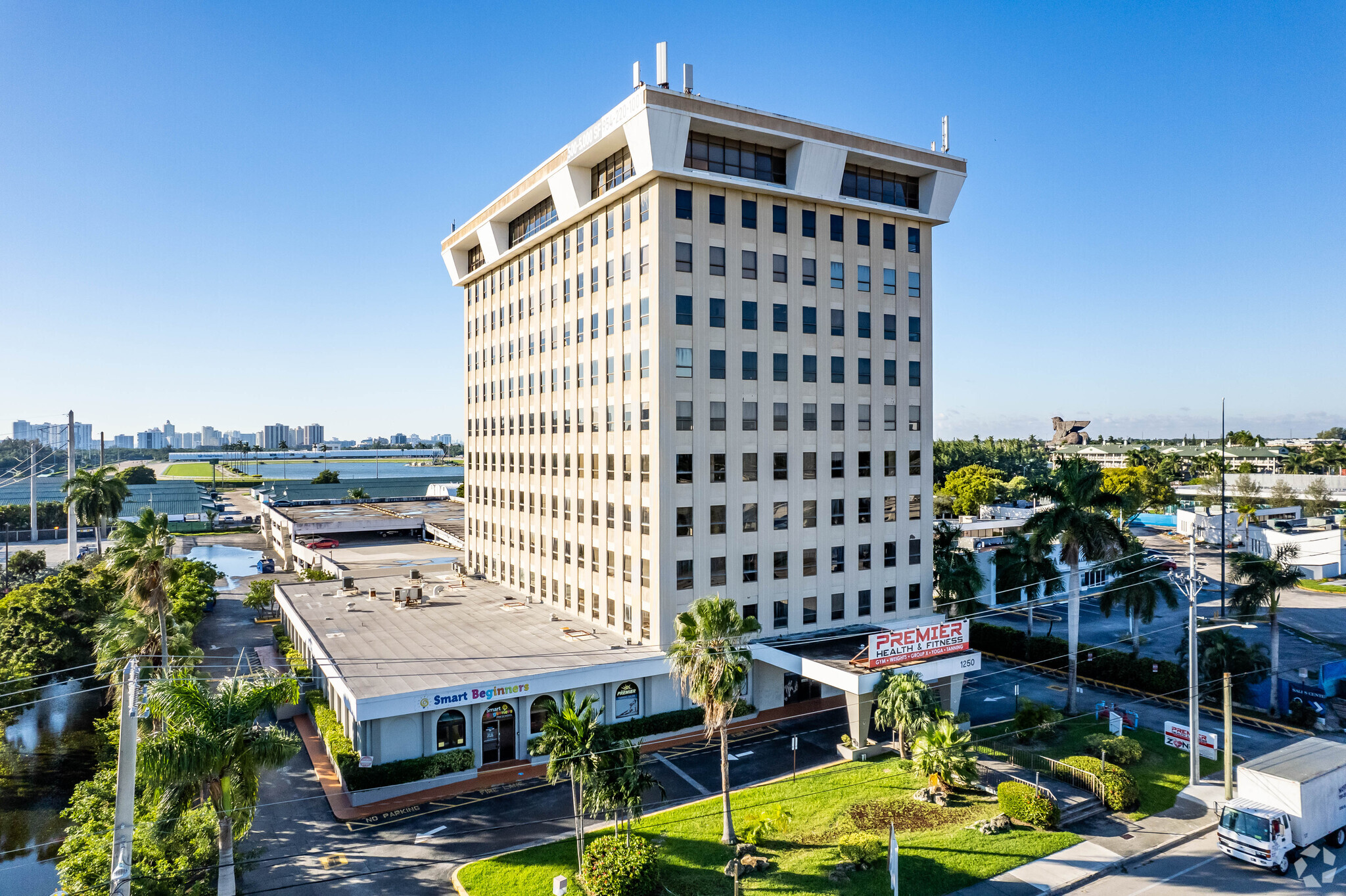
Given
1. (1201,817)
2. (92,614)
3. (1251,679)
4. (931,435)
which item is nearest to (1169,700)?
(1251,679)

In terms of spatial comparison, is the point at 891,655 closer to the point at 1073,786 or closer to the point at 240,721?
the point at 1073,786

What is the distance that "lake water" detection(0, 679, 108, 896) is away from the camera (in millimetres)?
30328

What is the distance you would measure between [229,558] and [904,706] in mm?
112247

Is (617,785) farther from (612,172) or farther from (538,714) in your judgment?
(612,172)

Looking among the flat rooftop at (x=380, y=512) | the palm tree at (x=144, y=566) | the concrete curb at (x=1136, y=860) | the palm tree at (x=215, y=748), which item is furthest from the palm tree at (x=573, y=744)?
the flat rooftop at (x=380, y=512)

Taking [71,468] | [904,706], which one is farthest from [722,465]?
[71,468]

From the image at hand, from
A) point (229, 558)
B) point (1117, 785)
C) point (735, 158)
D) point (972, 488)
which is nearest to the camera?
point (1117, 785)

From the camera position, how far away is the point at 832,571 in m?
49.4

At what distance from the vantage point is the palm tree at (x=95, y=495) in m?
71.8

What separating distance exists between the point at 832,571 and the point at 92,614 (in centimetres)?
4996

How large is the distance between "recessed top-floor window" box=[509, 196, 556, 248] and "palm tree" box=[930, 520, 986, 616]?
38326 millimetres

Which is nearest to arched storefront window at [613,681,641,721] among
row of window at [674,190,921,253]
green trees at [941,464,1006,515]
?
row of window at [674,190,921,253]

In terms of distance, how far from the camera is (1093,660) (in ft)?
177

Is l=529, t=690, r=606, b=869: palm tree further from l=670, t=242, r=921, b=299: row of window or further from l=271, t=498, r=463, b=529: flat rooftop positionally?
l=271, t=498, r=463, b=529: flat rooftop
